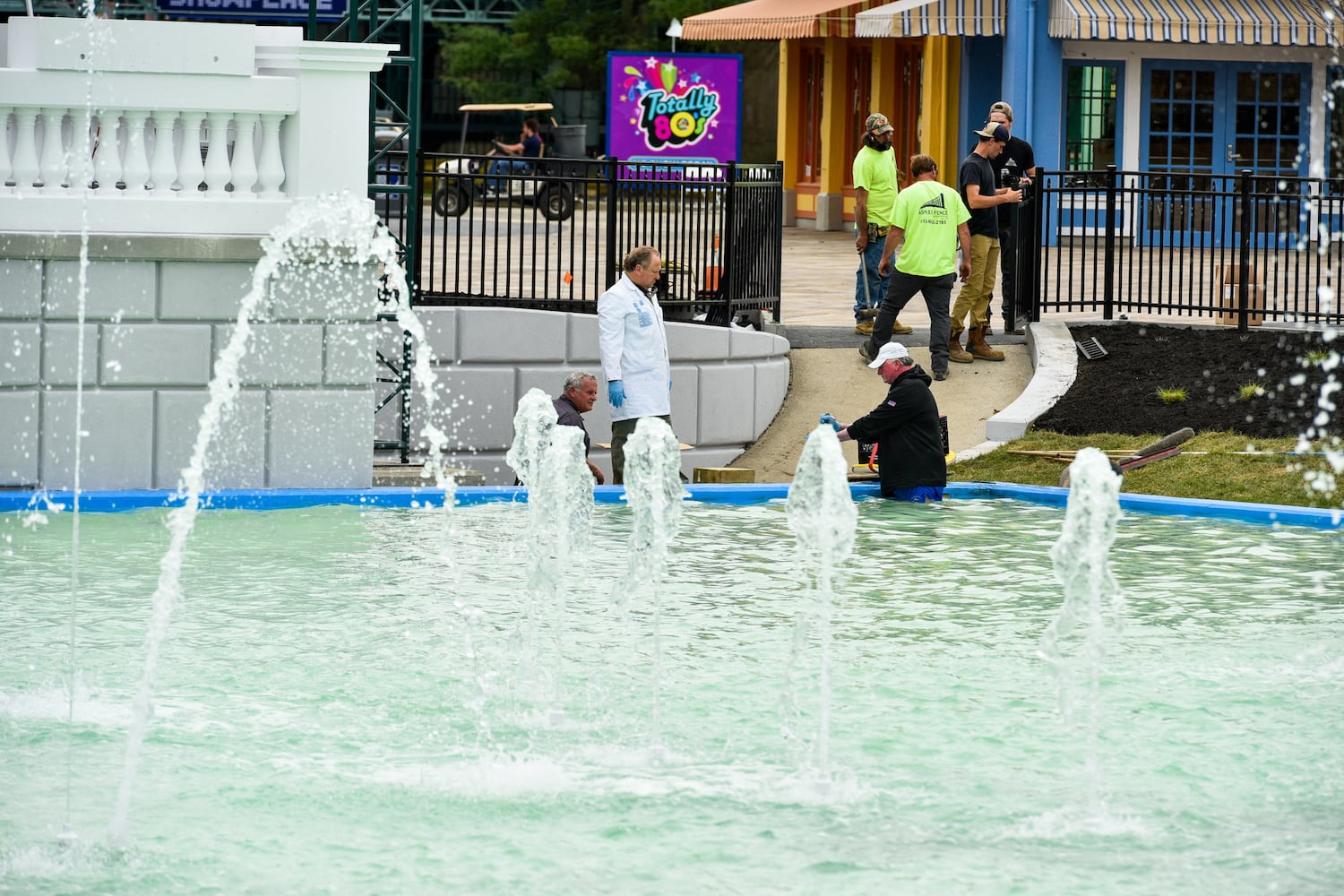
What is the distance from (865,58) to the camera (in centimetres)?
3069

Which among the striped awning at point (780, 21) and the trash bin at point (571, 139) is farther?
the trash bin at point (571, 139)

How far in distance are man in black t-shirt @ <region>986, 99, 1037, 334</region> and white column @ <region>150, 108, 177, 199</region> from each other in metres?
7.43

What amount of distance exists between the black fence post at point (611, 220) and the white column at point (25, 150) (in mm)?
4802

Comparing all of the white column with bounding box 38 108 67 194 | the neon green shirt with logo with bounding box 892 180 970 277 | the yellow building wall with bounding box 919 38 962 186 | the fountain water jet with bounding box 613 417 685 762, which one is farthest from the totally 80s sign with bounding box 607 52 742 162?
the fountain water jet with bounding box 613 417 685 762

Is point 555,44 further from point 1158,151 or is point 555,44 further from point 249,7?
point 1158,151

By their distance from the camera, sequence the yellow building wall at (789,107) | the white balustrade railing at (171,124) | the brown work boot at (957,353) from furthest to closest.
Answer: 1. the yellow building wall at (789,107)
2. the brown work boot at (957,353)
3. the white balustrade railing at (171,124)

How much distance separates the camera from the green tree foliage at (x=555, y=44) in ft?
128

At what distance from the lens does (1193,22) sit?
81.3ft

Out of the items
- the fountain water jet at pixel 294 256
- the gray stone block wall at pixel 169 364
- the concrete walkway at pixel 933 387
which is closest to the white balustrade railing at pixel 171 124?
the fountain water jet at pixel 294 256

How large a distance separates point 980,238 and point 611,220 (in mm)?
2916

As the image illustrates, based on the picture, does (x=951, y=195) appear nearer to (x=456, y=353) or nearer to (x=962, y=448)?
(x=962, y=448)

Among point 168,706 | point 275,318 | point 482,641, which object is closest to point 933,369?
point 275,318

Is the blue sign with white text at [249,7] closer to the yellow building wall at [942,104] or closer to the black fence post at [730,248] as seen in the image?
the yellow building wall at [942,104]

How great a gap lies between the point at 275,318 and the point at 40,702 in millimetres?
4897
